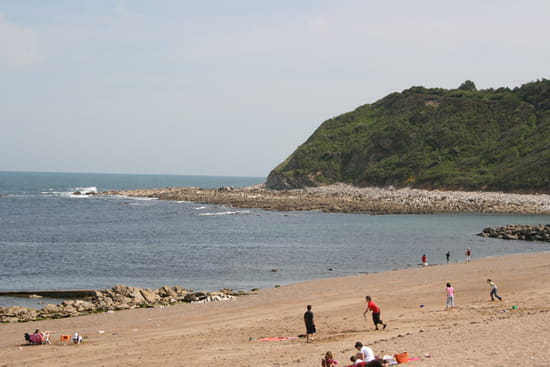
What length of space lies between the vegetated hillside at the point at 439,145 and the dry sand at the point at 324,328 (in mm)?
73772

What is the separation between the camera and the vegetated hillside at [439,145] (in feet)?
349

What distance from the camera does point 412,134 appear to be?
13288cm

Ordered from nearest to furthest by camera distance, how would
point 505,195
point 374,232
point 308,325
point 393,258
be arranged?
point 308,325 < point 393,258 < point 374,232 < point 505,195

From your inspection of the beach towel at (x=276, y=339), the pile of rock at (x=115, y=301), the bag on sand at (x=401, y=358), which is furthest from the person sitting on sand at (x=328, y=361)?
the pile of rock at (x=115, y=301)

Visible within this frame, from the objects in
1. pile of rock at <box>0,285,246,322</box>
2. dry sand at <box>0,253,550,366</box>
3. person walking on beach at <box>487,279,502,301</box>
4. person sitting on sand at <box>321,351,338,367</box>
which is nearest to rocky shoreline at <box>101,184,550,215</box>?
dry sand at <box>0,253,550,366</box>

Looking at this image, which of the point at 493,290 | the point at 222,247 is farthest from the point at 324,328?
the point at 222,247

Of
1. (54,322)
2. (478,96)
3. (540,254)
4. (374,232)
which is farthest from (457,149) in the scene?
(54,322)

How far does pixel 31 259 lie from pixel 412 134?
334 ft

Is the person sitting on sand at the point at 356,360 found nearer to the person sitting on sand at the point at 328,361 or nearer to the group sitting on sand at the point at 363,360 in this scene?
the group sitting on sand at the point at 363,360

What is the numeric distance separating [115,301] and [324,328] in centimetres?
1249

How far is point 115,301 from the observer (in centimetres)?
2956

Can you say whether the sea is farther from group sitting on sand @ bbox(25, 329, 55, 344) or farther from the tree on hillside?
the tree on hillside

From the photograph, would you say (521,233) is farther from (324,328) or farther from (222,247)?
(324,328)

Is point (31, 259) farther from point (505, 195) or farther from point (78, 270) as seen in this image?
point (505, 195)
